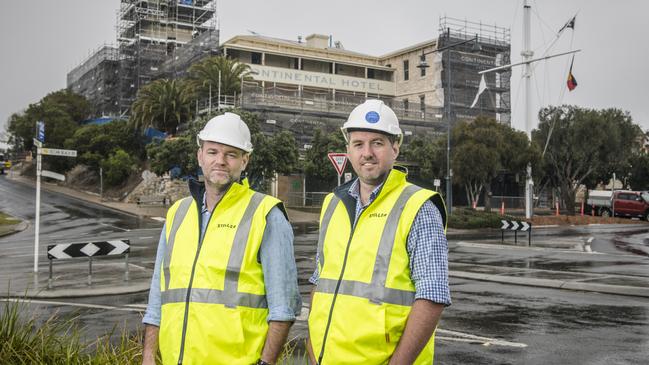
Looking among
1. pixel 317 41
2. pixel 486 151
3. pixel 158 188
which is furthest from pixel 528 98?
pixel 317 41

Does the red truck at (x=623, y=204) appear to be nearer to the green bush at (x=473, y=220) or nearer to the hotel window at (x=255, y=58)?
the green bush at (x=473, y=220)

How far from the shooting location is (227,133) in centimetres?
369

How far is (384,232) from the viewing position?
3125mm

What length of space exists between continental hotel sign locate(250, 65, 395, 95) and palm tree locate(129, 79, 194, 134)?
1487cm

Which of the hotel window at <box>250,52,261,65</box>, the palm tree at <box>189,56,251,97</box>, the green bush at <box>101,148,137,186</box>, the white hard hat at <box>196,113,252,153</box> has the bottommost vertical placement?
the white hard hat at <box>196,113,252,153</box>

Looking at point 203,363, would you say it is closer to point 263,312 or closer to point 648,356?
point 263,312

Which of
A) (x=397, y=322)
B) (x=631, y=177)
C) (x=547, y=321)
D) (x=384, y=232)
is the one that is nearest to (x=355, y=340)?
(x=397, y=322)

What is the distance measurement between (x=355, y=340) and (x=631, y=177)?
72413 millimetres

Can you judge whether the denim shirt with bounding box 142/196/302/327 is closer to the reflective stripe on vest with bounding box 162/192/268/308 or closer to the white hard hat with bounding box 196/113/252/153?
the reflective stripe on vest with bounding box 162/192/268/308

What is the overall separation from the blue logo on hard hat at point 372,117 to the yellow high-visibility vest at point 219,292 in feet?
2.28

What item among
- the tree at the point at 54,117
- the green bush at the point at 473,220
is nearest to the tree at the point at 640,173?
the green bush at the point at 473,220

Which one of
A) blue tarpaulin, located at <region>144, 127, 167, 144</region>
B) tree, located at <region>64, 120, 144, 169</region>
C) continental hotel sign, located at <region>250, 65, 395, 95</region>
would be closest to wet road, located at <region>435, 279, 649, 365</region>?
blue tarpaulin, located at <region>144, 127, 167, 144</region>

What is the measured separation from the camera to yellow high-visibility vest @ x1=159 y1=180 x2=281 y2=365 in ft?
10.9

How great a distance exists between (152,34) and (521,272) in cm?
7229
